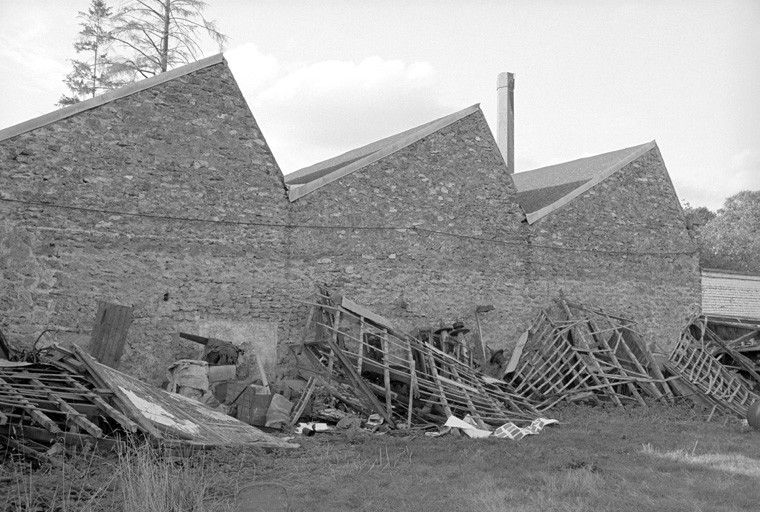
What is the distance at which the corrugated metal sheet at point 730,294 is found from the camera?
2214 centimetres

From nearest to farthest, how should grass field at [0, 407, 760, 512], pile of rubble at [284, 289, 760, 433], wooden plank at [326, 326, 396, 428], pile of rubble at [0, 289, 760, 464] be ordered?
grass field at [0, 407, 760, 512] < pile of rubble at [0, 289, 760, 464] < wooden plank at [326, 326, 396, 428] < pile of rubble at [284, 289, 760, 433]

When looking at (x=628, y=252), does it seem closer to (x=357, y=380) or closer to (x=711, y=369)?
(x=711, y=369)

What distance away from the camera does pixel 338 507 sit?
24.1ft

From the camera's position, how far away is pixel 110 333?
11883mm

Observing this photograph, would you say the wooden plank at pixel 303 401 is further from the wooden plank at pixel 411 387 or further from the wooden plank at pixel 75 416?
the wooden plank at pixel 75 416

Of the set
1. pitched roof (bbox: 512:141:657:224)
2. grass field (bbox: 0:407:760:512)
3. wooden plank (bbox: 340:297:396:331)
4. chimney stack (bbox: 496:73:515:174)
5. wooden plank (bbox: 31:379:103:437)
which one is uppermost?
chimney stack (bbox: 496:73:515:174)

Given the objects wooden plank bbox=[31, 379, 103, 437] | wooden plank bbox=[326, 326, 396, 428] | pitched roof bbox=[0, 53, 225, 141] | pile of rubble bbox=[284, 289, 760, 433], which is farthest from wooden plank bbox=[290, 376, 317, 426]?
pitched roof bbox=[0, 53, 225, 141]

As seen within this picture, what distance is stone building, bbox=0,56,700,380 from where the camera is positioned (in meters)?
12.1

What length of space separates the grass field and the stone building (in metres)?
3.90

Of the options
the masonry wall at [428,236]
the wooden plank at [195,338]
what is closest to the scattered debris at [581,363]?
the masonry wall at [428,236]

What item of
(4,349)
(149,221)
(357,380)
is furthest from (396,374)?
(4,349)

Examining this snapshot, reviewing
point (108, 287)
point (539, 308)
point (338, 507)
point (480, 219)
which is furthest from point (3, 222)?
point (539, 308)

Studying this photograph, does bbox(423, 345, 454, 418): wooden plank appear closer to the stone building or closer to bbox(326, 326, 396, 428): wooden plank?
bbox(326, 326, 396, 428): wooden plank

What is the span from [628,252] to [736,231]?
27848 mm
